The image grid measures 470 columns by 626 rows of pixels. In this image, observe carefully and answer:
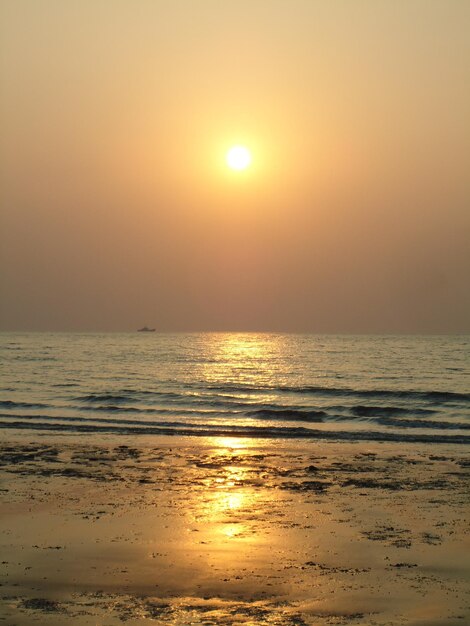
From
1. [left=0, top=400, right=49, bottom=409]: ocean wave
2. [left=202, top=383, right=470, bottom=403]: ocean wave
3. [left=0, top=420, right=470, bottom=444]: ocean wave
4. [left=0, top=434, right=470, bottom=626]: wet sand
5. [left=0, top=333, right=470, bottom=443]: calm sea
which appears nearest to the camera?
[left=0, top=434, right=470, bottom=626]: wet sand

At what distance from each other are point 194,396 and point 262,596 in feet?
112

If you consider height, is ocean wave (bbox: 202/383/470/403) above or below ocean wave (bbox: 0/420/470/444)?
above

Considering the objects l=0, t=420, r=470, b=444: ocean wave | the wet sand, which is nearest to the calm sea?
l=0, t=420, r=470, b=444: ocean wave

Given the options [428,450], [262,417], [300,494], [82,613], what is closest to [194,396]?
[262,417]

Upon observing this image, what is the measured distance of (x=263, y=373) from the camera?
200 ft

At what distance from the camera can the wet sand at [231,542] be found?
8250mm

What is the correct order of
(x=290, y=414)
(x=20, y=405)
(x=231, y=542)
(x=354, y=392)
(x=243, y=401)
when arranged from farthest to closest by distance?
(x=354, y=392), (x=243, y=401), (x=20, y=405), (x=290, y=414), (x=231, y=542)

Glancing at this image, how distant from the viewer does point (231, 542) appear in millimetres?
10898

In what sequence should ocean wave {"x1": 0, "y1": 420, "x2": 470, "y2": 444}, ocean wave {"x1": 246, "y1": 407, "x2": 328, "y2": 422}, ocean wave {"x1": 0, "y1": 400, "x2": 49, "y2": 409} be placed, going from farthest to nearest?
ocean wave {"x1": 0, "y1": 400, "x2": 49, "y2": 409}, ocean wave {"x1": 246, "y1": 407, "x2": 328, "y2": 422}, ocean wave {"x1": 0, "y1": 420, "x2": 470, "y2": 444}

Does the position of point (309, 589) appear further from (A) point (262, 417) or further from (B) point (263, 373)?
(B) point (263, 373)

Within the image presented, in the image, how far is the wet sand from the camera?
8.25 meters

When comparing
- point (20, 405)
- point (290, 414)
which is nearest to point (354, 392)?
point (290, 414)

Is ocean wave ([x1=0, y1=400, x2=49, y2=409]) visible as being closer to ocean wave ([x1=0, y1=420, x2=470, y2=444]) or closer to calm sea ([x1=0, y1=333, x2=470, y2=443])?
calm sea ([x1=0, y1=333, x2=470, y2=443])

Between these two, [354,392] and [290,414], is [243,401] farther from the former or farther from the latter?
[354,392]
